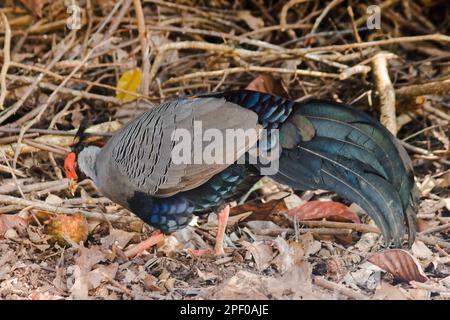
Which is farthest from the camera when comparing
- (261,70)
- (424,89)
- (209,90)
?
(209,90)

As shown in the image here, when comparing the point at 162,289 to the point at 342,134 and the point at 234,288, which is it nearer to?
the point at 234,288

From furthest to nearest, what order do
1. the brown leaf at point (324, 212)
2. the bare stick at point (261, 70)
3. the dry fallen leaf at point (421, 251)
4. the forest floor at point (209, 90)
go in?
1. the bare stick at point (261, 70)
2. the brown leaf at point (324, 212)
3. the dry fallen leaf at point (421, 251)
4. the forest floor at point (209, 90)

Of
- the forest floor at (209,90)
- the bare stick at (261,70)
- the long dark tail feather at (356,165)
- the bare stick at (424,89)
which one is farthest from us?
the bare stick at (261,70)

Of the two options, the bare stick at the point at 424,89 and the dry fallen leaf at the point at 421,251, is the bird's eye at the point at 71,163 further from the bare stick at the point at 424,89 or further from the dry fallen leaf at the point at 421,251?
the bare stick at the point at 424,89

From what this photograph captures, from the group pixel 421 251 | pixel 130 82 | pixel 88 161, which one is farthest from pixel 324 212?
pixel 130 82

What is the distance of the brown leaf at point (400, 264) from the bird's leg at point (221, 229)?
0.86 metres

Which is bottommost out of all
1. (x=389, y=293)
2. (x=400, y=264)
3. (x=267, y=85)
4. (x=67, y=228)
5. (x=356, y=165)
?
(x=389, y=293)

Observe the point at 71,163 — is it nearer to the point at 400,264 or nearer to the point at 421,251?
the point at 400,264

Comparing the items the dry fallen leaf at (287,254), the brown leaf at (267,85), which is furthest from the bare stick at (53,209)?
the brown leaf at (267,85)

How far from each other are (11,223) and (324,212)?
6.33 ft

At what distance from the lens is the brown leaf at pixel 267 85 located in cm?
582

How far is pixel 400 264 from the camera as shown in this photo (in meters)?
4.11

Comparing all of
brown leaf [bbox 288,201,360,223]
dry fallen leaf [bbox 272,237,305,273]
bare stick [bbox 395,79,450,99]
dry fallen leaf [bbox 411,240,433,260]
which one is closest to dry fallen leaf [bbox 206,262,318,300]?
dry fallen leaf [bbox 272,237,305,273]

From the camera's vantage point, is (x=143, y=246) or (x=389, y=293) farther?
(x=143, y=246)
